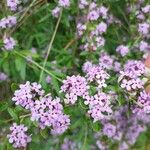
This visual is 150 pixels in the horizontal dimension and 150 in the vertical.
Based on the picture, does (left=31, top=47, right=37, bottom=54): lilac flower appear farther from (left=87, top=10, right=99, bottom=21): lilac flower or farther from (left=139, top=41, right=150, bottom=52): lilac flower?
(left=139, top=41, right=150, bottom=52): lilac flower

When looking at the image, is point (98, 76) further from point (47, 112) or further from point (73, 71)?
point (73, 71)

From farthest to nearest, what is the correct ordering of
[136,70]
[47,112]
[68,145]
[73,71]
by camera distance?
[68,145]
[73,71]
[136,70]
[47,112]

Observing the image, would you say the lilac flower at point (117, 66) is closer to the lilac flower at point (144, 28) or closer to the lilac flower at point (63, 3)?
the lilac flower at point (144, 28)

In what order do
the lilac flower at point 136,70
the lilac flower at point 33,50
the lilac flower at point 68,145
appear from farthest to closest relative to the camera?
the lilac flower at point 68,145 → the lilac flower at point 33,50 → the lilac flower at point 136,70

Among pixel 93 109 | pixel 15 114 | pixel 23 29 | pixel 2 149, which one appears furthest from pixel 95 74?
pixel 23 29

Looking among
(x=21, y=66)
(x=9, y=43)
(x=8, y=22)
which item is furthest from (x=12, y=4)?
(x=21, y=66)

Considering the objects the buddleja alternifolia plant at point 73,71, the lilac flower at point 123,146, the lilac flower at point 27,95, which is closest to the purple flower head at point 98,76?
the buddleja alternifolia plant at point 73,71

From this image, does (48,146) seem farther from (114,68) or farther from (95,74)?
(95,74)
